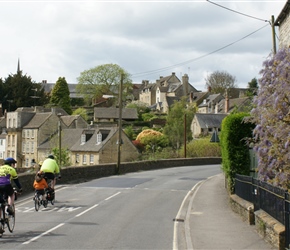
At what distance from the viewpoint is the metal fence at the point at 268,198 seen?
32.4 ft

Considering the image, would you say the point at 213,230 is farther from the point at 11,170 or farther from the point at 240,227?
the point at 11,170

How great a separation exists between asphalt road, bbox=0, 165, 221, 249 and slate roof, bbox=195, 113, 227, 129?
62363mm

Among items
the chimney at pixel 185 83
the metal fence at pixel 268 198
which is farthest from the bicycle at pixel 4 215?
the chimney at pixel 185 83

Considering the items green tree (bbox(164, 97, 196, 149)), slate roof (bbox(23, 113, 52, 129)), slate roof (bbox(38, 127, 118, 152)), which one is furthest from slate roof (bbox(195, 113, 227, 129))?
slate roof (bbox(23, 113, 52, 129))

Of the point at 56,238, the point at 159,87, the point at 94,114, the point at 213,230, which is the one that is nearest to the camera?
the point at 56,238

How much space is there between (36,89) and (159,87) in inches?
1730

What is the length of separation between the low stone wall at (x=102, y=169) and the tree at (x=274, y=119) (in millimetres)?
12072

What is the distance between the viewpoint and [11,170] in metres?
12.5

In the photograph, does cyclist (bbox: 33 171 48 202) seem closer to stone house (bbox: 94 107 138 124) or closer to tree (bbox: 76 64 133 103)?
stone house (bbox: 94 107 138 124)

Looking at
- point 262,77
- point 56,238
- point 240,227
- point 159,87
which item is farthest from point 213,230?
point 159,87

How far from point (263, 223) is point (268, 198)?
64 cm

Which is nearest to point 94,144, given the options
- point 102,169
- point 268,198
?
point 102,169

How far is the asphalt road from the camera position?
11609mm

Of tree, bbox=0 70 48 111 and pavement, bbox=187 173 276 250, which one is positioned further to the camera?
tree, bbox=0 70 48 111
